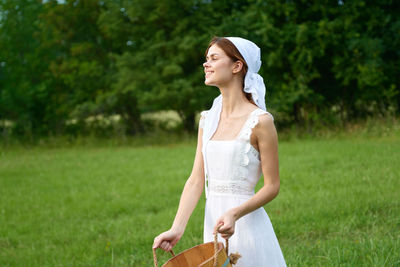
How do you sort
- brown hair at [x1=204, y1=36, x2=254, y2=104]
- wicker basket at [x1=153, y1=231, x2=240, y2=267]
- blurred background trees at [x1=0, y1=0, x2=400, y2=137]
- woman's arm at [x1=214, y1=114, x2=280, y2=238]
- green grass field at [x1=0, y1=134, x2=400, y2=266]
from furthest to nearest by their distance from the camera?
blurred background trees at [x1=0, y1=0, x2=400, y2=137] → green grass field at [x1=0, y1=134, x2=400, y2=266] → brown hair at [x1=204, y1=36, x2=254, y2=104] → woman's arm at [x1=214, y1=114, x2=280, y2=238] → wicker basket at [x1=153, y1=231, x2=240, y2=267]

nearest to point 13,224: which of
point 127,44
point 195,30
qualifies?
point 195,30

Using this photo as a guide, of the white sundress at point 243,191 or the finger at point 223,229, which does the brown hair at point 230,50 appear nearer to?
the white sundress at point 243,191

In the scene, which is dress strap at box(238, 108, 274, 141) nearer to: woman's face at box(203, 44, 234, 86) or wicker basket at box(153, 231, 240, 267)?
woman's face at box(203, 44, 234, 86)

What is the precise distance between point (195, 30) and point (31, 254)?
1307 cm

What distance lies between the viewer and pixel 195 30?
56.0ft

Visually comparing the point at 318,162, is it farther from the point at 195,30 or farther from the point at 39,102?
the point at 39,102

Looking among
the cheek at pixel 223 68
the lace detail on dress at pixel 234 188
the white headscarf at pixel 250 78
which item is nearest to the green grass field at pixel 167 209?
the lace detail on dress at pixel 234 188

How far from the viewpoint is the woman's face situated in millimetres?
2316

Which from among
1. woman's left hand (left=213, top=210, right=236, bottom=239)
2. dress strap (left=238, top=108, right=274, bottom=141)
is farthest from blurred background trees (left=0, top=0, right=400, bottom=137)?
woman's left hand (left=213, top=210, right=236, bottom=239)

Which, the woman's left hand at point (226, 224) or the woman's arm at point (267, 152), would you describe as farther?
the woman's arm at point (267, 152)

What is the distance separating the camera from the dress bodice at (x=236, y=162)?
2.26 m

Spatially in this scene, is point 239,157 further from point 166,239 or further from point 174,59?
point 174,59

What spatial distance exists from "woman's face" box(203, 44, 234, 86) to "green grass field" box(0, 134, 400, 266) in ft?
7.45

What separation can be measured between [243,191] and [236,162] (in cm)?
15
